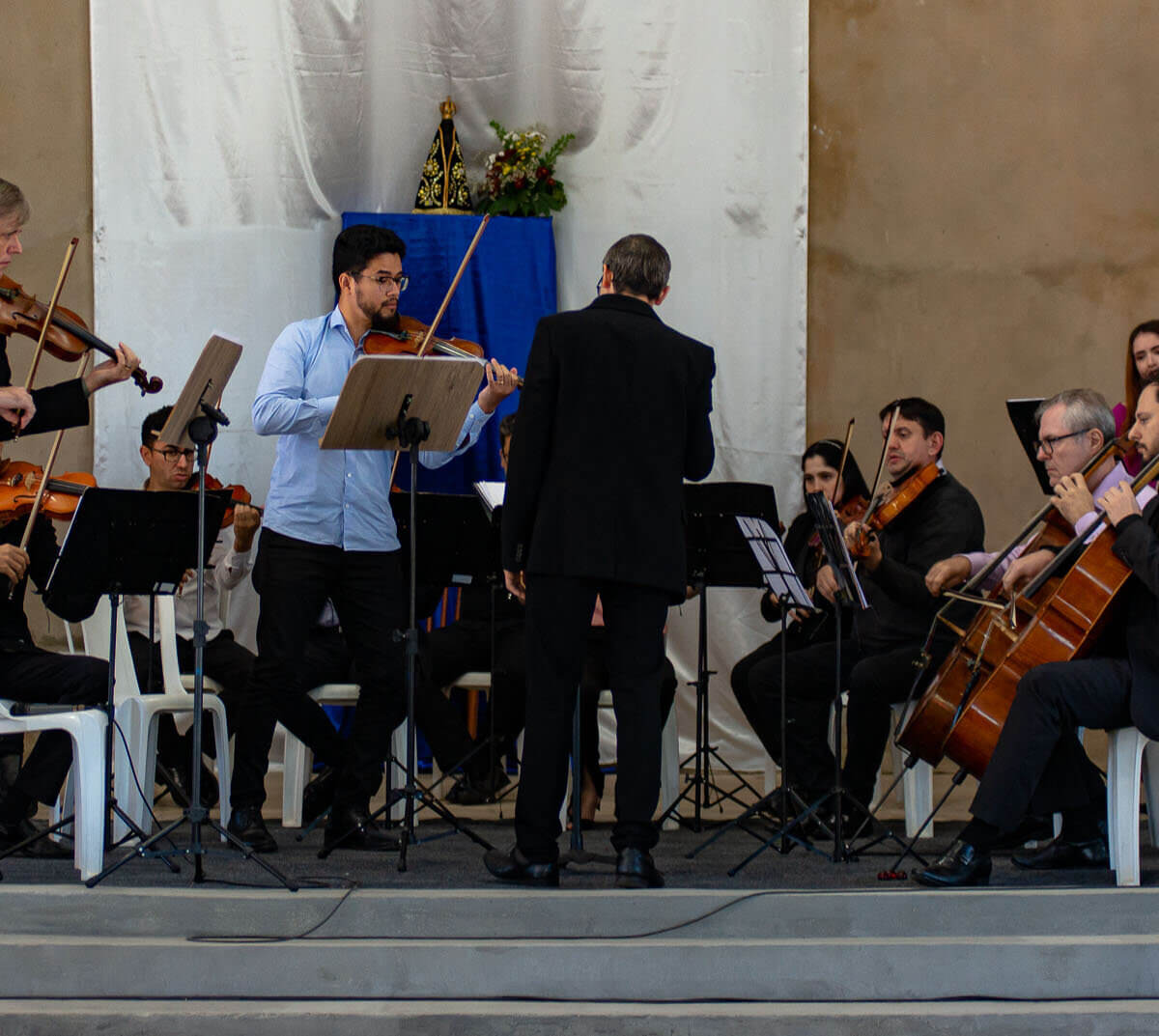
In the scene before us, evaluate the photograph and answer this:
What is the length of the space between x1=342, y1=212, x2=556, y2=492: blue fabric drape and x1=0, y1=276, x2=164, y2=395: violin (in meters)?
2.10

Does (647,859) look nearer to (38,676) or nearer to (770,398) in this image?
(38,676)

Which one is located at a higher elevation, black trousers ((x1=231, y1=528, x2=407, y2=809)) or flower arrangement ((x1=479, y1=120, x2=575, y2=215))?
flower arrangement ((x1=479, y1=120, x2=575, y2=215))

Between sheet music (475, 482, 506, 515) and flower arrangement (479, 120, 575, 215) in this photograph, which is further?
flower arrangement (479, 120, 575, 215)

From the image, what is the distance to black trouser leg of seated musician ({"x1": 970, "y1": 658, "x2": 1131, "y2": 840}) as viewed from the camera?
3574 mm

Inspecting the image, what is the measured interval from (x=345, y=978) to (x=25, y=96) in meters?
4.46

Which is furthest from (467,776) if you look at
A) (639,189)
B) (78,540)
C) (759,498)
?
(639,189)

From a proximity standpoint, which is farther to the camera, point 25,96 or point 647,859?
point 25,96

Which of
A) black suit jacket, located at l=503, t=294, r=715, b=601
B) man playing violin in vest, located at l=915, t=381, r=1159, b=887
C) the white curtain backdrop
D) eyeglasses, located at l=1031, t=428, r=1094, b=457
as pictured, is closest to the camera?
black suit jacket, located at l=503, t=294, r=715, b=601

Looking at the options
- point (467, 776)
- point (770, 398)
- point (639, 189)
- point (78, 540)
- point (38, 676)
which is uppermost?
point (639, 189)

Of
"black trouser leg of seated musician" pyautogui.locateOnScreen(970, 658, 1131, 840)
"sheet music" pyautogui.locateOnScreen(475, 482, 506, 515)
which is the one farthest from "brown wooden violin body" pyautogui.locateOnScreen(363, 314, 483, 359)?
"black trouser leg of seated musician" pyautogui.locateOnScreen(970, 658, 1131, 840)

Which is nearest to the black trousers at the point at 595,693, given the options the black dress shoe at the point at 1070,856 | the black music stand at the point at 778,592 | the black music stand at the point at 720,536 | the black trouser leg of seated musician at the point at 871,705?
the black music stand at the point at 720,536

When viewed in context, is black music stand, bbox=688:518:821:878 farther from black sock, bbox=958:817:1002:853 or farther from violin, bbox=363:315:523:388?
violin, bbox=363:315:523:388

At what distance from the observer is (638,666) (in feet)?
11.5

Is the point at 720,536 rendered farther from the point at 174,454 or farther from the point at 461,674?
the point at 174,454
